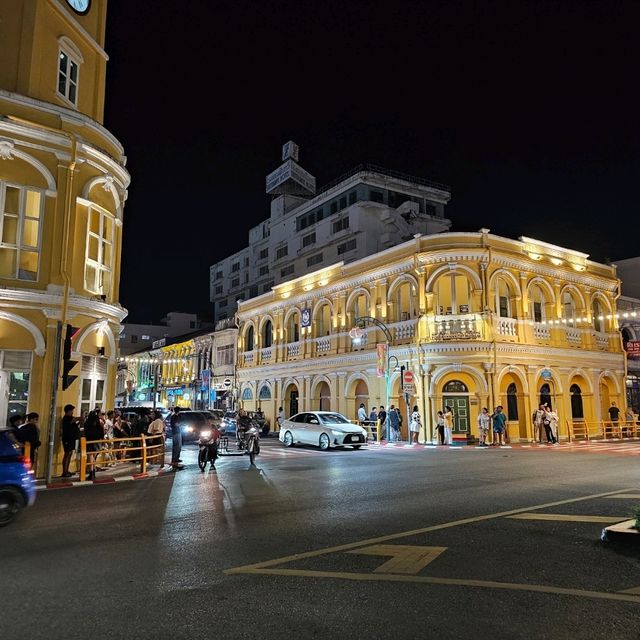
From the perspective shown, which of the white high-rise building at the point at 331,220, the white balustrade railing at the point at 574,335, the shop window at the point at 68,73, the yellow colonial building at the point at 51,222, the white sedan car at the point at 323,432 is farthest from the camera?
the white high-rise building at the point at 331,220

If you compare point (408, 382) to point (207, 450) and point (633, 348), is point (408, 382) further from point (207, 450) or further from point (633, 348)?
point (633, 348)

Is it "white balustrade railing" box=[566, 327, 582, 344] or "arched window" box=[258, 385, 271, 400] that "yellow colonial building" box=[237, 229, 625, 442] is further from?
"arched window" box=[258, 385, 271, 400]

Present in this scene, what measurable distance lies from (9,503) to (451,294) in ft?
76.2

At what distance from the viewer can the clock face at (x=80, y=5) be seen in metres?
17.7

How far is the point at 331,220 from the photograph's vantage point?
2019 inches

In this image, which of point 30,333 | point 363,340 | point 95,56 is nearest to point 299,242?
point 363,340

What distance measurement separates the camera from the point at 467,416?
27453mm

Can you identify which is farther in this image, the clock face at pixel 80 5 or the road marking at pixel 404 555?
the clock face at pixel 80 5

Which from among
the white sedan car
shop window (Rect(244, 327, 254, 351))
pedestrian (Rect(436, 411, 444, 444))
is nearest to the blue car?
the white sedan car

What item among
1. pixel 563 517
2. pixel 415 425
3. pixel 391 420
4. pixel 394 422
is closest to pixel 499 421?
pixel 415 425

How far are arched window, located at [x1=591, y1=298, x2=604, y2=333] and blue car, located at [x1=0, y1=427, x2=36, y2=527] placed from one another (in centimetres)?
3308

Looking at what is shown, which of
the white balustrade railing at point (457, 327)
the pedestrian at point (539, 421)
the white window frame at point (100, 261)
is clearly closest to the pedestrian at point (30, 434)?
the white window frame at point (100, 261)

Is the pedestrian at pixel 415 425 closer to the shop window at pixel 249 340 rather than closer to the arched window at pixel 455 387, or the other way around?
the arched window at pixel 455 387

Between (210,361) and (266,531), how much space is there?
44.3 meters
